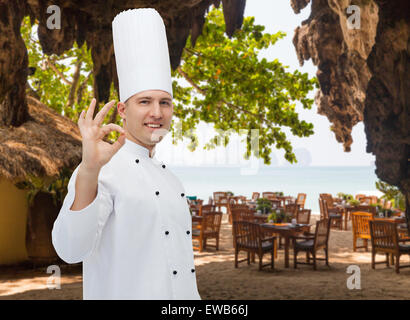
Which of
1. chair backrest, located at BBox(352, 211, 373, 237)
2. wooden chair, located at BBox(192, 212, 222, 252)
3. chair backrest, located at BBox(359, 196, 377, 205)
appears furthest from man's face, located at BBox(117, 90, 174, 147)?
chair backrest, located at BBox(359, 196, 377, 205)

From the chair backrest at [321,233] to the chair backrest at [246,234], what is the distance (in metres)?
1.21

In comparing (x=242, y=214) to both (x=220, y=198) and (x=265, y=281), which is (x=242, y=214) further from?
(x=220, y=198)

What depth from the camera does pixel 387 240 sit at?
748 centimetres

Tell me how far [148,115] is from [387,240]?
7389 mm

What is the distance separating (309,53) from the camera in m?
13.8

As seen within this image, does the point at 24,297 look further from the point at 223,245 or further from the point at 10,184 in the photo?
the point at 223,245

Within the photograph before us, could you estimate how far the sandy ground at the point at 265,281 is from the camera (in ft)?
19.6

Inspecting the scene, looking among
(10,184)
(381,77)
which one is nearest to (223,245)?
(10,184)

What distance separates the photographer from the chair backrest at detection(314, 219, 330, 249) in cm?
774

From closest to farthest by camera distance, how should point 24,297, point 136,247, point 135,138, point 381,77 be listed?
point 136,247 → point 135,138 → point 381,77 → point 24,297

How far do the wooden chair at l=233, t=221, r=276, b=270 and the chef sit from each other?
251 inches

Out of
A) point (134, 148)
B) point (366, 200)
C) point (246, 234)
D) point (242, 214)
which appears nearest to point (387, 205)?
point (366, 200)
